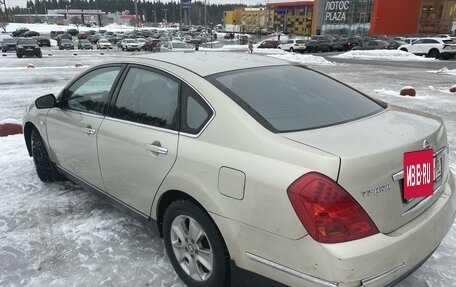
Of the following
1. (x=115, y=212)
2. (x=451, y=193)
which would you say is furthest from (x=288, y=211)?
(x=115, y=212)

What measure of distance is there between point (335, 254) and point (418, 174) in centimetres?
74

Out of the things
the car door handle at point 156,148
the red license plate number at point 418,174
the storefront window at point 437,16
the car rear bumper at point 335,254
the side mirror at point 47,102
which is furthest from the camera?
the storefront window at point 437,16

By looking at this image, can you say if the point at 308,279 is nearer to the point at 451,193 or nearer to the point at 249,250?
the point at 249,250

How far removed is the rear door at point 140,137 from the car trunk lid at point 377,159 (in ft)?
3.05

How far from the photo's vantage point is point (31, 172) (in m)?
5.21

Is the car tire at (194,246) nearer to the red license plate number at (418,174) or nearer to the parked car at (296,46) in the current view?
the red license plate number at (418,174)

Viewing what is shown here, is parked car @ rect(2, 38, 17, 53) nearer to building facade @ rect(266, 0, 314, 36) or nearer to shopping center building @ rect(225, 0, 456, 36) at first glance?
shopping center building @ rect(225, 0, 456, 36)

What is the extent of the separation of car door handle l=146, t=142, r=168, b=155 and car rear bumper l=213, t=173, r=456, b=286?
652 mm

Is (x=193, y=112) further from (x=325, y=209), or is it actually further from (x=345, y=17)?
(x=345, y=17)

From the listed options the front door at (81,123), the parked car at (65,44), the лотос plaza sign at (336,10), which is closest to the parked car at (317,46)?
the лотос plaza sign at (336,10)

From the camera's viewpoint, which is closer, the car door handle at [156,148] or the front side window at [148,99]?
the car door handle at [156,148]

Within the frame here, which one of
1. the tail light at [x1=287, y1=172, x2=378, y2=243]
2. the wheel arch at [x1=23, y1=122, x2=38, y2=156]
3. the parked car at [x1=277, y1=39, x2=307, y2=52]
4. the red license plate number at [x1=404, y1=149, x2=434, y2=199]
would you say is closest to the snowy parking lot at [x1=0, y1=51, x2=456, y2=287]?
the wheel arch at [x1=23, y1=122, x2=38, y2=156]

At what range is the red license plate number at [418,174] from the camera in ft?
7.39

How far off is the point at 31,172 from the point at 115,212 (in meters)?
1.82
